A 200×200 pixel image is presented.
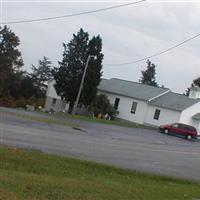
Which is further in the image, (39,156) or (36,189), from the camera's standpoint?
(39,156)

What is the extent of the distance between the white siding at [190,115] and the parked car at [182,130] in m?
6.02

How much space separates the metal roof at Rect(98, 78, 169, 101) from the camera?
64.1 metres

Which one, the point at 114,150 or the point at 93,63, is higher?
the point at 93,63

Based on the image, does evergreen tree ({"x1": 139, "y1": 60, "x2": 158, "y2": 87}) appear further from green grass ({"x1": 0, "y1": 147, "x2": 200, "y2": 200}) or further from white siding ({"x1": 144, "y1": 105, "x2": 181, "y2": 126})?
green grass ({"x1": 0, "y1": 147, "x2": 200, "y2": 200})

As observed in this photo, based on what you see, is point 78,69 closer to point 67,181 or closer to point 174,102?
point 174,102

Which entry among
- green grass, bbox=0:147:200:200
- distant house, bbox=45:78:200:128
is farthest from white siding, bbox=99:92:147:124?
green grass, bbox=0:147:200:200

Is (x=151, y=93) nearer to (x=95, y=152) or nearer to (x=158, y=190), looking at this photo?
(x=95, y=152)

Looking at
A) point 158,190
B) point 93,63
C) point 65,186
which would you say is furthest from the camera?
point 93,63

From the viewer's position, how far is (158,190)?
12312 mm

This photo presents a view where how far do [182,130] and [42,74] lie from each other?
49654 millimetres

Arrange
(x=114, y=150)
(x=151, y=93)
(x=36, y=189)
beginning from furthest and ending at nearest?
1. (x=151, y=93)
2. (x=114, y=150)
3. (x=36, y=189)

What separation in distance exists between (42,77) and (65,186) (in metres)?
87.4

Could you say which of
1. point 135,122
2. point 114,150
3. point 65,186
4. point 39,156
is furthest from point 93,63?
point 65,186

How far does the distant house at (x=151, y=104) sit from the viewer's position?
59.7 meters
